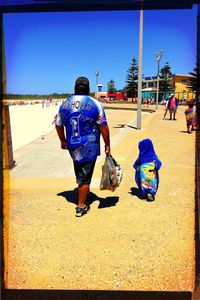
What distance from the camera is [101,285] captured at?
8.49 ft

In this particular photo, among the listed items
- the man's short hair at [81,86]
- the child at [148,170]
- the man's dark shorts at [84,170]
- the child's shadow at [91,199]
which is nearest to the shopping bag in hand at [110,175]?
the man's dark shorts at [84,170]

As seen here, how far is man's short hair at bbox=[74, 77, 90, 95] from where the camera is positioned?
3.74 m

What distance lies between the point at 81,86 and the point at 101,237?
5.00 ft

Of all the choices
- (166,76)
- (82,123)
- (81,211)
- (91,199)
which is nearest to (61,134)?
(82,123)

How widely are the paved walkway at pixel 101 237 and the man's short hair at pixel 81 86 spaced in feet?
4.42

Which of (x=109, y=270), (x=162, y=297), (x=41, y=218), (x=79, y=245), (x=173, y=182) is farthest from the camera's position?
(x=173, y=182)

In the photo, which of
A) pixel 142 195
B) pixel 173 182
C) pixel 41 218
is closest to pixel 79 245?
pixel 41 218

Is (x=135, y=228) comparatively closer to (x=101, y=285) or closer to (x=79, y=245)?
(x=79, y=245)

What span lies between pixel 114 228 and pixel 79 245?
520 millimetres

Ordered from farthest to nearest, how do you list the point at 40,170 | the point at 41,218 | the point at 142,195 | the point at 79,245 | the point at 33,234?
the point at 40,170, the point at 142,195, the point at 41,218, the point at 33,234, the point at 79,245

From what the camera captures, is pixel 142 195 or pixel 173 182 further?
pixel 173 182

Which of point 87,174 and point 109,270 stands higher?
point 87,174

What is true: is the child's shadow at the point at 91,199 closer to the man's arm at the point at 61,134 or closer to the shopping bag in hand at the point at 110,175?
the shopping bag in hand at the point at 110,175

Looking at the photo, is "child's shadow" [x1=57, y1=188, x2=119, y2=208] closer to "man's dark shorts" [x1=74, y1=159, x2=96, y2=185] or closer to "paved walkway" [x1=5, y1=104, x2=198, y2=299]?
"paved walkway" [x1=5, y1=104, x2=198, y2=299]
